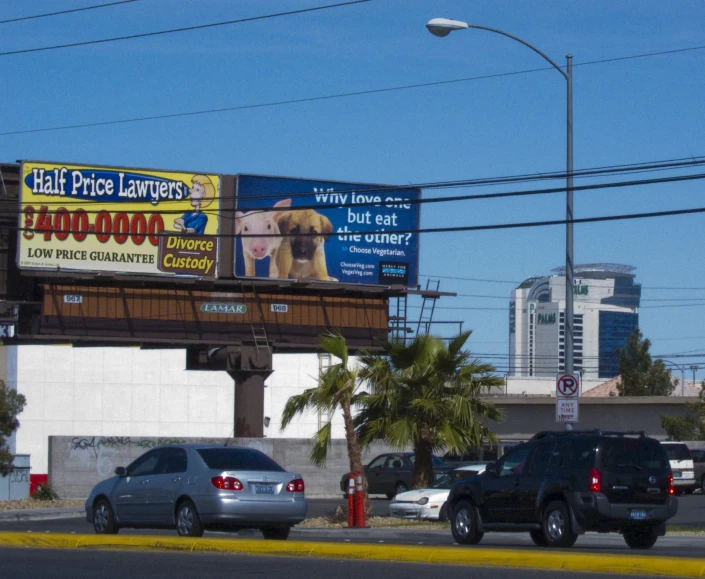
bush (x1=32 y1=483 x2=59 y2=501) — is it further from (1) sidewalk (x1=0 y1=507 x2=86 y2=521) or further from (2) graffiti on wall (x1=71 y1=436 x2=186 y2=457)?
(1) sidewalk (x1=0 y1=507 x2=86 y2=521)

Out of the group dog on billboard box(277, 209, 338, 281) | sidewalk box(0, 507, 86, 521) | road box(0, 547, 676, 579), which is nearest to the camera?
road box(0, 547, 676, 579)

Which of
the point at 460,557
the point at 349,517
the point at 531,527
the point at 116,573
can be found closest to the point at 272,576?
the point at 116,573

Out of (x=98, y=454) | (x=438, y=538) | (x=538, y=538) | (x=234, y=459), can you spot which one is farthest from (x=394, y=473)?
(x=234, y=459)

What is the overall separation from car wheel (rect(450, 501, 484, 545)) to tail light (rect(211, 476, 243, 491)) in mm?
3680

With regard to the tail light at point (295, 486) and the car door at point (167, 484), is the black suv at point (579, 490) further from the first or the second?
the car door at point (167, 484)

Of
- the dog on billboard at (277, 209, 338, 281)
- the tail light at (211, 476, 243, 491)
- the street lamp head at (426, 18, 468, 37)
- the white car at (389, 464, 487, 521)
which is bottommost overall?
the white car at (389, 464, 487, 521)

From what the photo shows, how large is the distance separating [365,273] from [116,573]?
25.2 metres

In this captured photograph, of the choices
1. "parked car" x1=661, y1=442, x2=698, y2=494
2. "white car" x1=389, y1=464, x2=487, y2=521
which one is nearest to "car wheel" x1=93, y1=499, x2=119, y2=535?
"white car" x1=389, y1=464, x2=487, y2=521

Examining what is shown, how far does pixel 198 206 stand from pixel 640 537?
2039 cm

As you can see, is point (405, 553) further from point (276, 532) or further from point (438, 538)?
point (438, 538)

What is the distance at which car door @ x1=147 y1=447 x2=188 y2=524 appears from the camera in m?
17.7

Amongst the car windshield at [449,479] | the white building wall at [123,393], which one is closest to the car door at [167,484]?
the car windshield at [449,479]

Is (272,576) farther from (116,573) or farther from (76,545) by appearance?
(76,545)

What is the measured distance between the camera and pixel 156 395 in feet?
192
